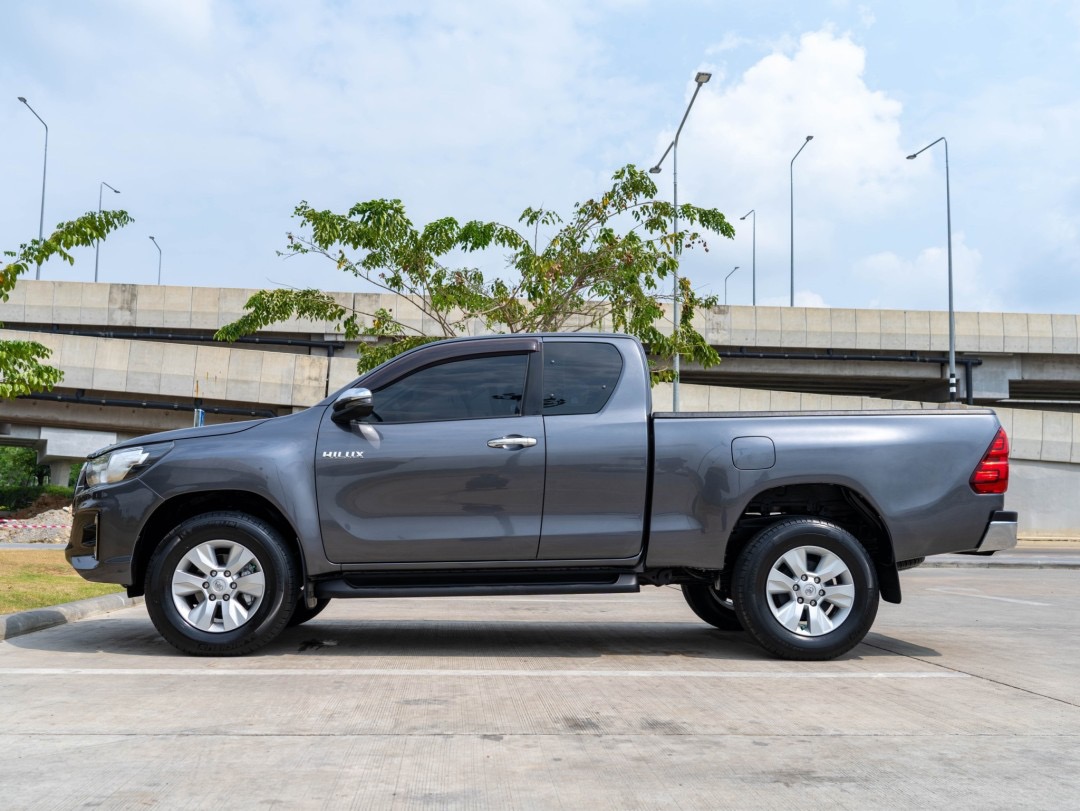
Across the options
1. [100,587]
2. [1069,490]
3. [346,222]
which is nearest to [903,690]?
[100,587]

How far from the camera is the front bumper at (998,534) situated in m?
6.63

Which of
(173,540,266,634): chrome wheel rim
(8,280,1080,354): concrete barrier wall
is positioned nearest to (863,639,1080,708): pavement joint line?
(173,540,266,634): chrome wheel rim

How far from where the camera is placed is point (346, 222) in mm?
19000

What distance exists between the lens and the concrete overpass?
108ft

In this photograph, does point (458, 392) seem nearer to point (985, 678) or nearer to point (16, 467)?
point (985, 678)

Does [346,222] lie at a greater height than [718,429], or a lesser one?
greater

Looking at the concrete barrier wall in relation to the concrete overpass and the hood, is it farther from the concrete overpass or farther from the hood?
the hood

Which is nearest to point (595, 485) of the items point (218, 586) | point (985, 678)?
point (218, 586)

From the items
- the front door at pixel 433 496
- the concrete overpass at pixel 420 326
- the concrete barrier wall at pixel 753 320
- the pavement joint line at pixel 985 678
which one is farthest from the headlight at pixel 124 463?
the concrete barrier wall at pixel 753 320

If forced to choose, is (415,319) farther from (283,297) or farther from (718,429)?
(718,429)

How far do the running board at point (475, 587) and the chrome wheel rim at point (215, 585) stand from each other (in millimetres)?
446

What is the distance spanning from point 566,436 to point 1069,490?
33.6m

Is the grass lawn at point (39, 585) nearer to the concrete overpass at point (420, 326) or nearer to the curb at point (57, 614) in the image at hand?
the curb at point (57, 614)

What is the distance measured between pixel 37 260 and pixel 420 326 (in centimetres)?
2619
